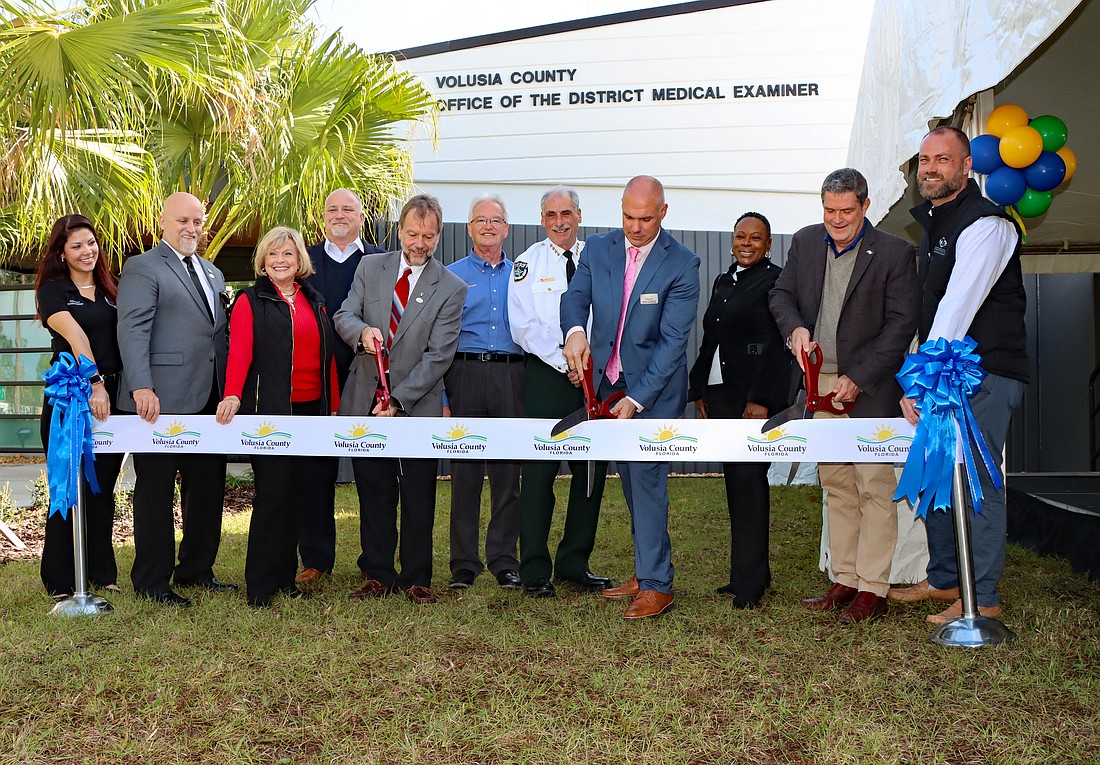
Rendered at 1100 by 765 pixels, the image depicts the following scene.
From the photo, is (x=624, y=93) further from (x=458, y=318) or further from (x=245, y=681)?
(x=245, y=681)

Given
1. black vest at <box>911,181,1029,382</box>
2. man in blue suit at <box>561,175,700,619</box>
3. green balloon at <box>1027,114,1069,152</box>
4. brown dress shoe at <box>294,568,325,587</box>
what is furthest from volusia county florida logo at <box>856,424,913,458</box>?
brown dress shoe at <box>294,568,325,587</box>

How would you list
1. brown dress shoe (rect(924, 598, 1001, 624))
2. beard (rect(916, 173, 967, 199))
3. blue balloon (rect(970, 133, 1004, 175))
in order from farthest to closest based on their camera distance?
blue balloon (rect(970, 133, 1004, 175)) < beard (rect(916, 173, 967, 199)) < brown dress shoe (rect(924, 598, 1001, 624))

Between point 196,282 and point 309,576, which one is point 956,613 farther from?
point 196,282

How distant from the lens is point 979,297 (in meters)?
3.67

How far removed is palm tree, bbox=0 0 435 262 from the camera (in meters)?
5.31

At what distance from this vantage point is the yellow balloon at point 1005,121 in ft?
16.0

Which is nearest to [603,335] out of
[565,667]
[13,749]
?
[565,667]

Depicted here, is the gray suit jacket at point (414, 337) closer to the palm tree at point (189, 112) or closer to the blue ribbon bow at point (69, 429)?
the blue ribbon bow at point (69, 429)

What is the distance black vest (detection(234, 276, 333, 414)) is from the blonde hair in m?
0.14

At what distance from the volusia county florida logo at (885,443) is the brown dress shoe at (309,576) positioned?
9.17 ft

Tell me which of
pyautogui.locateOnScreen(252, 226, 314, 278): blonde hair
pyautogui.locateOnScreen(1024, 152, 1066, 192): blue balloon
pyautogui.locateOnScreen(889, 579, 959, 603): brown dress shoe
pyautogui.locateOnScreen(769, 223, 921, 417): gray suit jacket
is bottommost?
pyautogui.locateOnScreen(889, 579, 959, 603): brown dress shoe

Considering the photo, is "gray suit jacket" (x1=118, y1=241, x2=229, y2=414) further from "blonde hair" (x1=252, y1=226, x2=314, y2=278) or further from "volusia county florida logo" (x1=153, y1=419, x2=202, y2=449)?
"blonde hair" (x1=252, y1=226, x2=314, y2=278)

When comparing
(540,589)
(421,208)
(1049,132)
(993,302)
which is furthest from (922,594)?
(421,208)

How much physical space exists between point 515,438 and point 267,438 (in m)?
1.11
